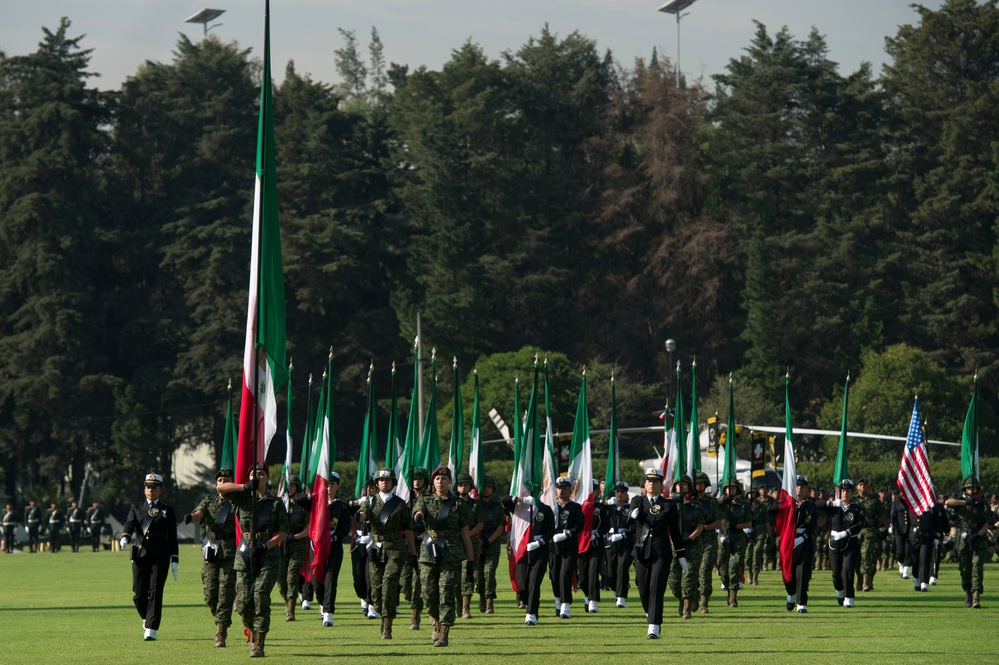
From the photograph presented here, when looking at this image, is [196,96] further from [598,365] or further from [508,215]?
[598,365]

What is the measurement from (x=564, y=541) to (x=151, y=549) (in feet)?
18.1

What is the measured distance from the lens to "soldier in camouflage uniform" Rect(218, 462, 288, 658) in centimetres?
1538

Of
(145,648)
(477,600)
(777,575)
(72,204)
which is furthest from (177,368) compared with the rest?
(145,648)

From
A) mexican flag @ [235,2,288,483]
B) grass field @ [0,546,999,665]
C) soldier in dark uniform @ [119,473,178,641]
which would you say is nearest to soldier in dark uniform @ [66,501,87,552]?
grass field @ [0,546,999,665]

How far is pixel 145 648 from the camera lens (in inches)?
649

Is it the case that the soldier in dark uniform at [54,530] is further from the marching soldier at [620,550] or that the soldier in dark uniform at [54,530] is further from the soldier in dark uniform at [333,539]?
the soldier in dark uniform at [333,539]

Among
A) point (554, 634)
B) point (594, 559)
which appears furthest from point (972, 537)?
point (554, 634)

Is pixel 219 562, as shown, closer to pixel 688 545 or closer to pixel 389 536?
pixel 389 536

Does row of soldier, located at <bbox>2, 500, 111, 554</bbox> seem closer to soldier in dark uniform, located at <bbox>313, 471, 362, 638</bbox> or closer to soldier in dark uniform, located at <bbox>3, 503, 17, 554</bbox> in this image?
soldier in dark uniform, located at <bbox>3, 503, 17, 554</bbox>

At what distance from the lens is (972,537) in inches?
859

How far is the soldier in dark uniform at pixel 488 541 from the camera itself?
70.3ft

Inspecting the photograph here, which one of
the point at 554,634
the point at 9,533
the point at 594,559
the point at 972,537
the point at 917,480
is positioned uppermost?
the point at 917,480

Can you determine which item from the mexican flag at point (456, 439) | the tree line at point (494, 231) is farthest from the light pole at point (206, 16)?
the mexican flag at point (456, 439)

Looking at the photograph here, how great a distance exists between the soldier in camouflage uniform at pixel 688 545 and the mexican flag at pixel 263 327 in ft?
21.5
